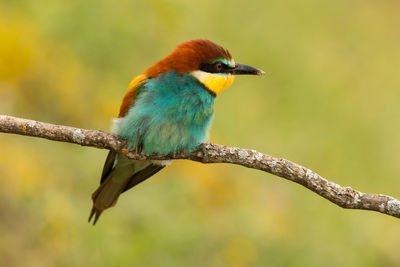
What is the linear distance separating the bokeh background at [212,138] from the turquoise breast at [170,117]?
1131mm

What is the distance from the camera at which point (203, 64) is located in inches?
114

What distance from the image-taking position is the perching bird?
279 cm

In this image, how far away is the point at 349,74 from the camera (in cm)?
762

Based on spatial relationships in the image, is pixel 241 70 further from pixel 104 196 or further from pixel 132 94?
pixel 104 196

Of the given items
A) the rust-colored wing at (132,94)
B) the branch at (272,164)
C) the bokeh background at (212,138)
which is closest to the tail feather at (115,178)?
the rust-colored wing at (132,94)

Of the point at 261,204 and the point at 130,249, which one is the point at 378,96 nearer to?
the point at 261,204

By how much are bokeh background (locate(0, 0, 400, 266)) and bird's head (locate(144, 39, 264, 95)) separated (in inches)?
53.5

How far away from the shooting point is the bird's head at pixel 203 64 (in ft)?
9.42

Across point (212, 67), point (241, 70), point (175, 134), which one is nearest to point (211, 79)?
point (212, 67)

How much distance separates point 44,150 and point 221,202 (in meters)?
1.40

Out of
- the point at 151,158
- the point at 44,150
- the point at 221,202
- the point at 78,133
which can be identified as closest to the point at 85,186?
the point at 44,150

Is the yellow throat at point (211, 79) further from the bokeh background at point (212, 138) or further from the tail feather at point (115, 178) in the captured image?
the bokeh background at point (212, 138)

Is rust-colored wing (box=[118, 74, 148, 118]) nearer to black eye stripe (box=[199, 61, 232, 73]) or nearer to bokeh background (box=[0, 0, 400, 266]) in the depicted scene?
black eye stripe (box=[199, 61, 232, 73])

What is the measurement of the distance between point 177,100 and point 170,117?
0.09 metres
